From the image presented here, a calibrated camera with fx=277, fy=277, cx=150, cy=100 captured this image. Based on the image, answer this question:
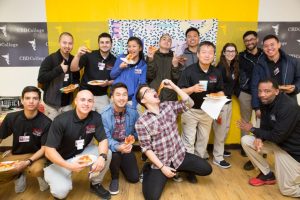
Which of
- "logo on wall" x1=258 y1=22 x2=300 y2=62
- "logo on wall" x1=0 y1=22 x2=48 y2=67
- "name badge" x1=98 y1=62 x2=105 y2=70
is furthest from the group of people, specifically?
"logo on wall" x1=0 y1=22 x2=48 y2=67

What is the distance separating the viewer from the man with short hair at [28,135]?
9.60ft

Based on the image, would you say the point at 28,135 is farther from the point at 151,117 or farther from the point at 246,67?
the point at 246,67

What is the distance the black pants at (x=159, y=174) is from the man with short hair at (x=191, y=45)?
4.33 ft

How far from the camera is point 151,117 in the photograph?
3.00 metres

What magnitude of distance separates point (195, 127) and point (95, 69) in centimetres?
155

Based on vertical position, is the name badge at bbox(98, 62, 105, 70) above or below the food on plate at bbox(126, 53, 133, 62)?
below

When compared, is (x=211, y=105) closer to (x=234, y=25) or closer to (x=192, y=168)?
(x=192, y=168)

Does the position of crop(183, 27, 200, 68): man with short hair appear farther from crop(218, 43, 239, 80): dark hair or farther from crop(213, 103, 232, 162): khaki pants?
crop(213, 103, 232, 162): khaki pants

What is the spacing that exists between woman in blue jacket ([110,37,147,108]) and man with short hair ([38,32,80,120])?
23.9 inches

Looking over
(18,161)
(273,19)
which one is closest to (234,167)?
(273,19)

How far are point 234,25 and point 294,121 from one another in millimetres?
1866

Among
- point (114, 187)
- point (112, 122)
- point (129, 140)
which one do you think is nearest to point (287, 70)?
point (129, 140)

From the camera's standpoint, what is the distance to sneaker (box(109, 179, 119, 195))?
122 inches

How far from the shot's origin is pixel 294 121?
112 inches
